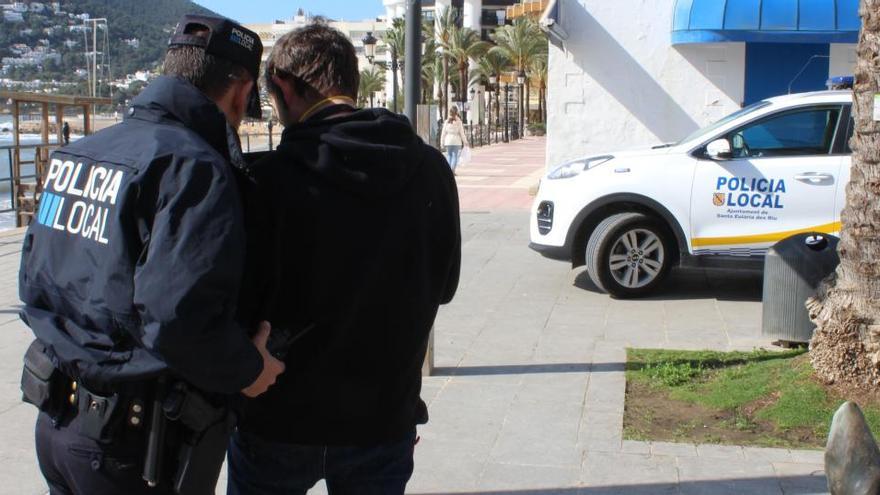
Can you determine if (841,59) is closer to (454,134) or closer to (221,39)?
(454,134)

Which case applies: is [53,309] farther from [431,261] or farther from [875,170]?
[875,170]

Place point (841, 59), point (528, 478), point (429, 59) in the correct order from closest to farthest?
point (528, 478), point (841, 59), point (429, 59)

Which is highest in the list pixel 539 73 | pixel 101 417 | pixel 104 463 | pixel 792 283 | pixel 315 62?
pixel 539 73

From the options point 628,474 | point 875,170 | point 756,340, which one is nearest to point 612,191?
point 756,340

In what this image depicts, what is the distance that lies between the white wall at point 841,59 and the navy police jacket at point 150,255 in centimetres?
1316

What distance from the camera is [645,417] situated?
212 inches

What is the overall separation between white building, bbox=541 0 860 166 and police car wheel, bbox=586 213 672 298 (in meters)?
5.75

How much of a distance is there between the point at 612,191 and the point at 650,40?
21.7ft

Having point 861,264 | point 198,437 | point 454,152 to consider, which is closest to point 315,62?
point 198,437

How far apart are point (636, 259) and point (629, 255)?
3.0 inches

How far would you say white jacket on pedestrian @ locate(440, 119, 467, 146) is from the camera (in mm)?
19375

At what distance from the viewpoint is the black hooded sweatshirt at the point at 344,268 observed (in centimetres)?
241

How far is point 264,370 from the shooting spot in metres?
2.29

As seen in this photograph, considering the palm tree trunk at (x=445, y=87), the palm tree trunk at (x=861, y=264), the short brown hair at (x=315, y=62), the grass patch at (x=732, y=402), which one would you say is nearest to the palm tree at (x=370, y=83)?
the palm tree trunk at (x=445, y=87)
